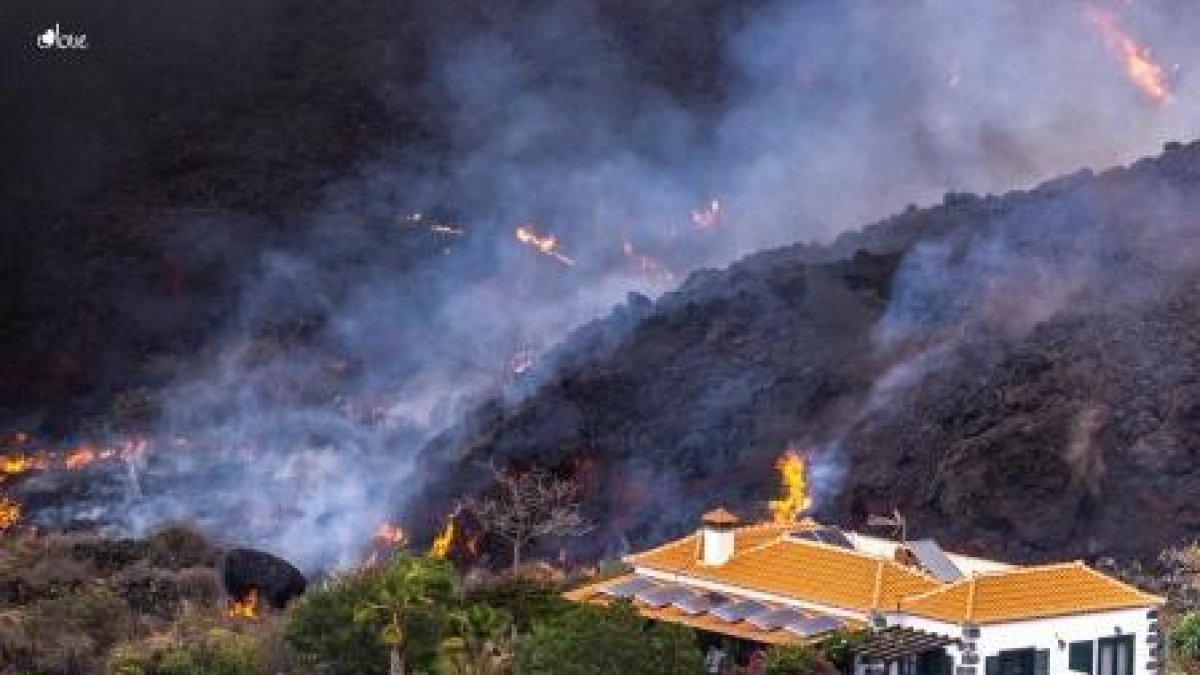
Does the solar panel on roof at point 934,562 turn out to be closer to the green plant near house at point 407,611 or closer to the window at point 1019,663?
the window at point 1019,663

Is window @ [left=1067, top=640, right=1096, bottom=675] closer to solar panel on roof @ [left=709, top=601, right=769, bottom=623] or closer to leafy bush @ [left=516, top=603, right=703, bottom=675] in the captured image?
solar panel on roof @ [left=709, top=601, right=769, bottom=623]

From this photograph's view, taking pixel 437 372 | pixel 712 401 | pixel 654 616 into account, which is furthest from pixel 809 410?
pixel 654 616

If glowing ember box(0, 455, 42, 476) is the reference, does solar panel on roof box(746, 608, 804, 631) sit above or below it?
below

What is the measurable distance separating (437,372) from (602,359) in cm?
2188

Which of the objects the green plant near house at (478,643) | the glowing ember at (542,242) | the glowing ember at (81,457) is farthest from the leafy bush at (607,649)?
the glowing ember at (542,242)

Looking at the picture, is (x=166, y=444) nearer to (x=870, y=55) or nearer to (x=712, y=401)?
(x=712, y=401)

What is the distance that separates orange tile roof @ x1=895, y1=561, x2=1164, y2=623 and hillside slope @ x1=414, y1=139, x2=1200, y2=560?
2995 cm

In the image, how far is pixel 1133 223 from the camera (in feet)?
329

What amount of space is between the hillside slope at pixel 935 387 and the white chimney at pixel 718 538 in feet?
101

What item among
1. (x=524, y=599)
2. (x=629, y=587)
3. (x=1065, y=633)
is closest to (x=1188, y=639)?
(x=1065, y=633)

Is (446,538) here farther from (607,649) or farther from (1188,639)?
(607,649)

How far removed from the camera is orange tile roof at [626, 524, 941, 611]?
A: 1921 inches

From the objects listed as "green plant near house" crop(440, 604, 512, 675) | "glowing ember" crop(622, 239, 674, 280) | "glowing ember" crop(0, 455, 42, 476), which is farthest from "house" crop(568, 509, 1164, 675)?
"glowing ember" crop(622, 239, 674, 280)
